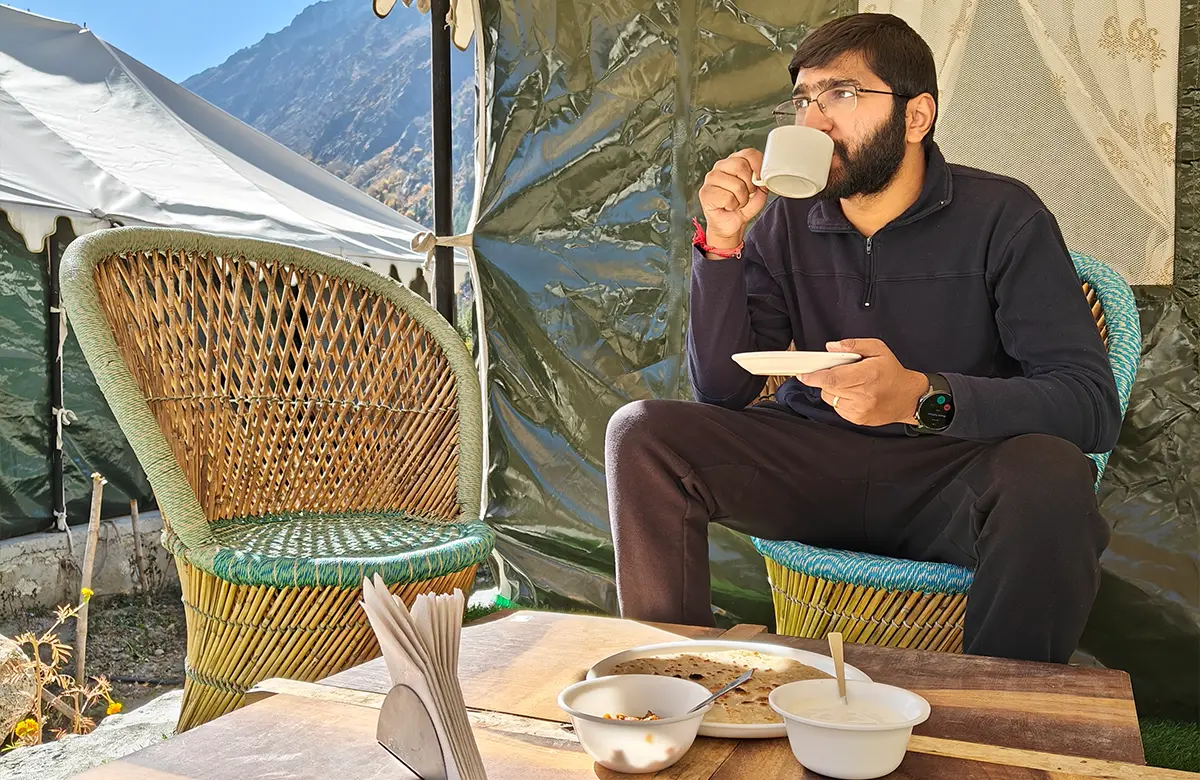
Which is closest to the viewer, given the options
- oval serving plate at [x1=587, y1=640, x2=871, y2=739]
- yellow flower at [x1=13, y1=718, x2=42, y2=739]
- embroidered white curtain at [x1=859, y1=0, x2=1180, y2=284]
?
oval serving plate at [x1=587, y1=640, x2=871, y2=739]

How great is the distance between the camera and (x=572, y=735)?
823 mm

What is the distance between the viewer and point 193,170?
5898 millimetres

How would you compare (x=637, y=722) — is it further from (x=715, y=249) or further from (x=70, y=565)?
(x=70, y=565)

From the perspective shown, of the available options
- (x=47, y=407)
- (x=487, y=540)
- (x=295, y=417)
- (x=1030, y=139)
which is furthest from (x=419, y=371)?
(x=47, y=407)

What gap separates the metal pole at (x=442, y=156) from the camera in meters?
2.89

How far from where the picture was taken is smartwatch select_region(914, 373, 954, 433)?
4.44ft

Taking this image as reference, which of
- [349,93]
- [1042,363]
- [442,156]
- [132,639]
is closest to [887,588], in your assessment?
[1042,363]

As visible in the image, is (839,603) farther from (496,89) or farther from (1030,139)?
(496,89)

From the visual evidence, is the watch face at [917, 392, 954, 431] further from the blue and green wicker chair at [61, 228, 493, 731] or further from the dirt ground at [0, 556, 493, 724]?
the dirt ground at [0, 556, 493, 724]

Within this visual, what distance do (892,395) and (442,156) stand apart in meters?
1.97

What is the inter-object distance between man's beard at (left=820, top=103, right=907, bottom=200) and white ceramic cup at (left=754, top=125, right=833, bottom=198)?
0.22m

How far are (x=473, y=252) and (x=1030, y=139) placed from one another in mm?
1521

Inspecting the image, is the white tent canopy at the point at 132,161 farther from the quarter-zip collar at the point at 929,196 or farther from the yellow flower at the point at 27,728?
the quarter-zip collar at the point at 929,196

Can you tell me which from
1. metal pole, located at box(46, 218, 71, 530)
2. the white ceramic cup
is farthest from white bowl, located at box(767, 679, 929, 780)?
metal pole, located at box(46, 218, 71, 530)
